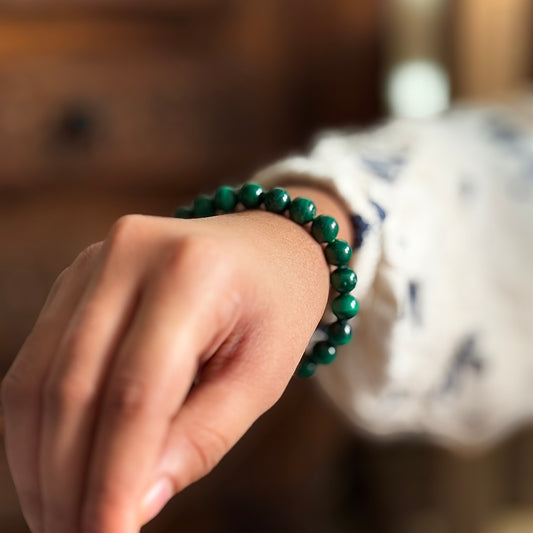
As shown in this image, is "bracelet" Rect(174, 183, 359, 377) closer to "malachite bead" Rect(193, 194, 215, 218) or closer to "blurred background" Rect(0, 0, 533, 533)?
"malachite bead" Rect(193, 194, 215, 218)

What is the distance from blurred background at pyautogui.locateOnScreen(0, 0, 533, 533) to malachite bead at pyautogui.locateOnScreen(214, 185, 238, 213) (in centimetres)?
23

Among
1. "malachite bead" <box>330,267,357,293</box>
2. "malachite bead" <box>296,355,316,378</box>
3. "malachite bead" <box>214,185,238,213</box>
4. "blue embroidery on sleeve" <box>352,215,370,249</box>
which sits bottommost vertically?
"malachite bead" <box>296,355,316,378</box>

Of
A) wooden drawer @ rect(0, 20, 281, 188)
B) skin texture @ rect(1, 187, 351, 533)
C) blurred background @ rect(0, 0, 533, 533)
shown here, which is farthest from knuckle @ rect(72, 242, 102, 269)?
wooden drawer @ rect(0, 20, 281, 188)

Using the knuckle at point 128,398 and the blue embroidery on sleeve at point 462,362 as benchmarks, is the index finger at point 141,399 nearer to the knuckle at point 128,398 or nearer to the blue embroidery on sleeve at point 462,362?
the knuckle at point 128,398

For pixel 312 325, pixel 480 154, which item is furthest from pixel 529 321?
pixel 312 325

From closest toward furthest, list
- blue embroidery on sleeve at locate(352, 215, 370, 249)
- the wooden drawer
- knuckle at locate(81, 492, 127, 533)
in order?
knuckle at locate(81, 492, 127, 533)
blue embroidery on sleeve at locate(352, 215, 370, 249)
the wooden drawer

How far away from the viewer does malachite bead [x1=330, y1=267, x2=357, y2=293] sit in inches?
8.9

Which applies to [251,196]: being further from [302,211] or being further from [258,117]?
[258,117]

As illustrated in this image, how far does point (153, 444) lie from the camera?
16 cm

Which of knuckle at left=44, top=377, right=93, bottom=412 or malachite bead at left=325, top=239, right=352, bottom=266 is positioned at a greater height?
malachite bead at left=325, top=239, right=352, bottom=266

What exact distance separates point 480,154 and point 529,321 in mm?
93

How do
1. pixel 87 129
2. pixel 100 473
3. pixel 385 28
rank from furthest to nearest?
pixel 385 28, pixel 87 129, pixel 100 473

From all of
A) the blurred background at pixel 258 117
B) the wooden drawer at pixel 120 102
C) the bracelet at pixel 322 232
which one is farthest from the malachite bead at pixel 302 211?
the wooden drawer at pixel 120 102

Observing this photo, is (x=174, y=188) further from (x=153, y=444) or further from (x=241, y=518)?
(x=153, y=444)
